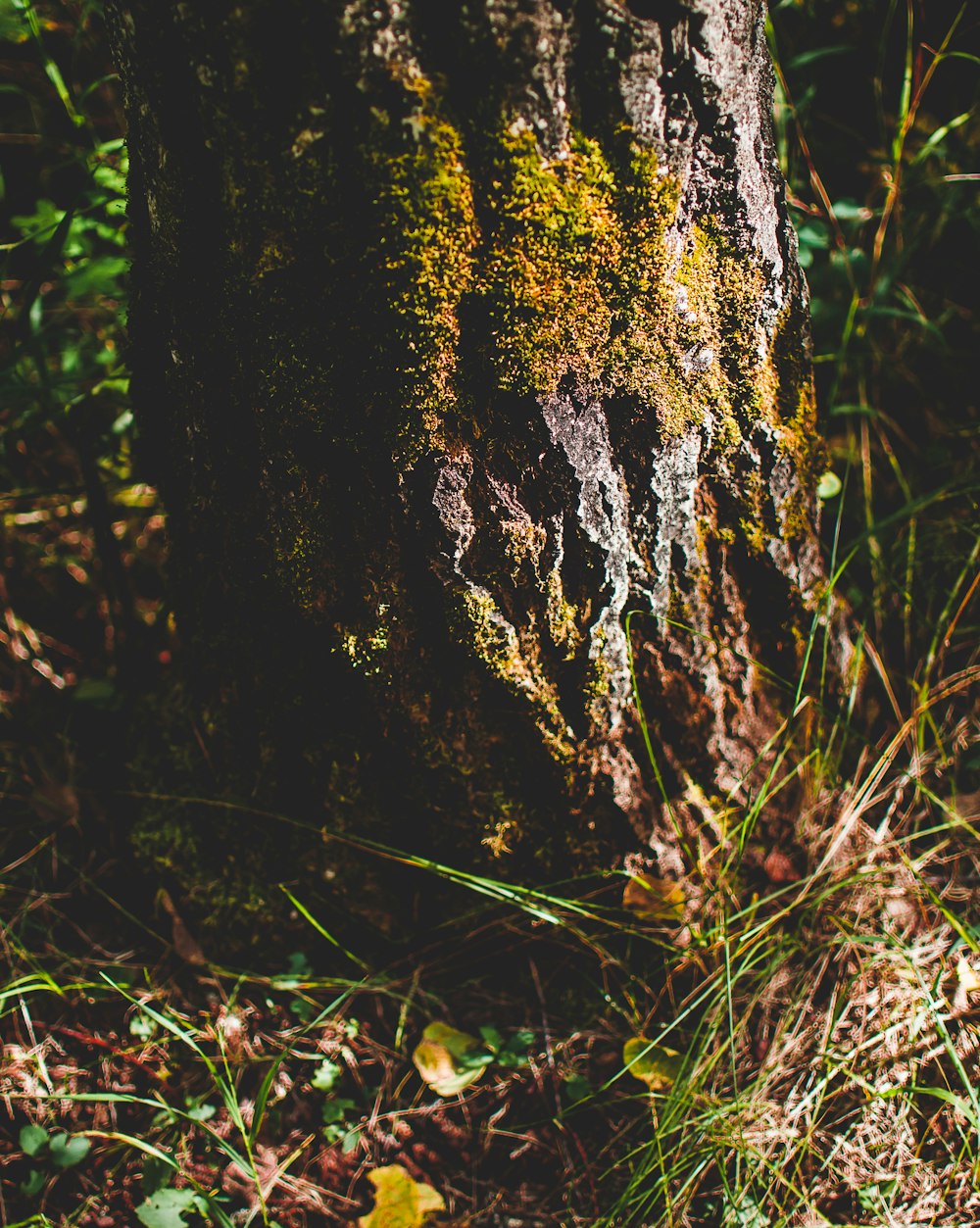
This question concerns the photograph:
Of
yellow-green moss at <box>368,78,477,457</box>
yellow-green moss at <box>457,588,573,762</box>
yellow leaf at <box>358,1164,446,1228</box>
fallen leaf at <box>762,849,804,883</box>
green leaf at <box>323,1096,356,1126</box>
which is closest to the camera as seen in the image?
yellow-green moss at <box>368,78,477,457</box>

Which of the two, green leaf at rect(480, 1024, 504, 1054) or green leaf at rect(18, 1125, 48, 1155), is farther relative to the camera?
green leaf at rect(480, 1024, 504, 1054)

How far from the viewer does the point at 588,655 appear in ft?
4.25

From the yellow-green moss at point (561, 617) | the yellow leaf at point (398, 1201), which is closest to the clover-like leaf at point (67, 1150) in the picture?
the yellow leaf at point (398, 1201)

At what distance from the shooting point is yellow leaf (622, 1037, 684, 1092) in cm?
140

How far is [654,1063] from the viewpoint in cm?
142

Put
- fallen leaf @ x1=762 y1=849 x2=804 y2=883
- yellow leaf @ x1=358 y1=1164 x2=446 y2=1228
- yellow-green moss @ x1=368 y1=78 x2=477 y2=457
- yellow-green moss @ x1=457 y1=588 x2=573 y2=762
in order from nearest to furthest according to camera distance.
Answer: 1. yellow-green moss @ x1=368 y1=78 x2=477 y2=457
2. yellow-green moss @ x1=457 y1=588 x2=573 y2=762
3. yellow leaf @ x1=358 y1=1164 x2=446 y2=1228
4. fallen leaf @ x1=762 y1=849 x2=804 y2=883

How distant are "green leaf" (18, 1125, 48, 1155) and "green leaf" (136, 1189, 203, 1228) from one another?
22 centimetres

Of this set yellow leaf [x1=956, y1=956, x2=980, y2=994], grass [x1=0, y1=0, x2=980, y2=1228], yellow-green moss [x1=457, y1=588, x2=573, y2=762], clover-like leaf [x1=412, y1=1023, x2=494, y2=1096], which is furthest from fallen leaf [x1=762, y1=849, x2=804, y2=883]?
clover-like leaf [x1=412, y1=1023, x2=494, y2=1096]

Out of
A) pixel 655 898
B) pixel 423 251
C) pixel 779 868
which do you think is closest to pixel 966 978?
pixel 779 868

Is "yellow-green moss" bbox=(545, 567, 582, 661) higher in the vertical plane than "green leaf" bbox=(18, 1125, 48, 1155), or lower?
higher

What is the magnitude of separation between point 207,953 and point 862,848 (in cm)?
140

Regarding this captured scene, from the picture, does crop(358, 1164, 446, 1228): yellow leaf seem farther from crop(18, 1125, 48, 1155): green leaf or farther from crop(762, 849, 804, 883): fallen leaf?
crop(762, 849, 804, 883): fallen leaf

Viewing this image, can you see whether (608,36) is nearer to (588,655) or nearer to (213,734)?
(588,655)

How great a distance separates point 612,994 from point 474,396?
119 cm
